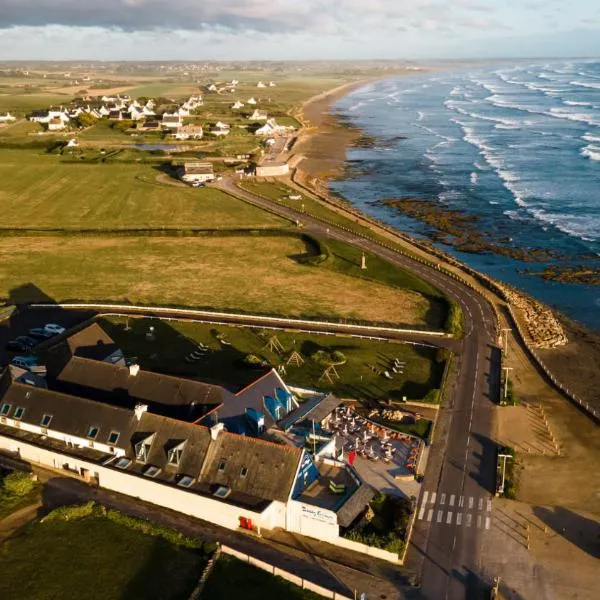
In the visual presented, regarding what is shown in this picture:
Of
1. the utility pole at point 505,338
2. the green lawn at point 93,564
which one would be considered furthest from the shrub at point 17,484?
the utility pole at point 505,338

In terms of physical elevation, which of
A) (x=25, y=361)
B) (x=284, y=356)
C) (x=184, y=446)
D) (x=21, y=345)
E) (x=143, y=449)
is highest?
(x=184, y=446)

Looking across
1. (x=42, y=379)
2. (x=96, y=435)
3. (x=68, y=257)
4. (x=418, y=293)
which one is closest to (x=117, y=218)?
(x=68, y=257)

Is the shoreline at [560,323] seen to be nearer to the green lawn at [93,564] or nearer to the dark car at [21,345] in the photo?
the green lawn at [93,564]

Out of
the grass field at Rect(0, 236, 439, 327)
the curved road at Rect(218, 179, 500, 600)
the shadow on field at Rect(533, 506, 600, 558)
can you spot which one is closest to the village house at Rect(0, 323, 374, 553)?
the curved road at Rect(218, 179, 500, 600)

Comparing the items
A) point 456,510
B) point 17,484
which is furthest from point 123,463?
point 456,510

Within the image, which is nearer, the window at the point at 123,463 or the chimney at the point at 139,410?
the window at the point at 123,463

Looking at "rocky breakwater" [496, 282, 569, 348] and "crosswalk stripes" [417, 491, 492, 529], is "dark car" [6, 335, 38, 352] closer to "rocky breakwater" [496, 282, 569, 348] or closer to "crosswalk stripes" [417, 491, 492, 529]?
"crosswalk stripes" [417, 491, 492, 529]

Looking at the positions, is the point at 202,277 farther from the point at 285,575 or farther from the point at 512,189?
the point at 512,189
